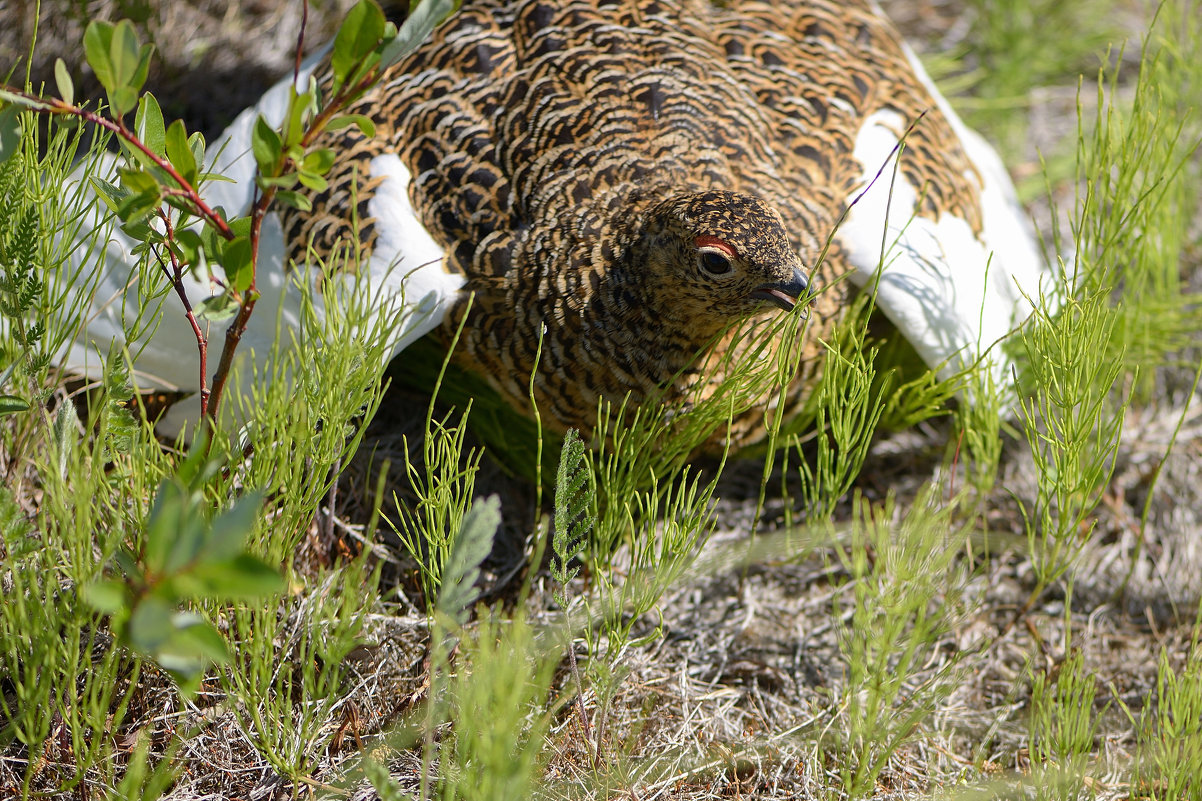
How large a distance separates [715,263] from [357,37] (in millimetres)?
771

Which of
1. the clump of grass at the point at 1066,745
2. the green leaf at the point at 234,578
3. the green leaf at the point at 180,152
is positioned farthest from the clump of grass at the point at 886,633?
the green leaf at the point at 180,152

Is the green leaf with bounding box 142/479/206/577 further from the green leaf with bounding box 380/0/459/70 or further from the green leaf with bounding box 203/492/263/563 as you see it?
the green leaf with bounding box 380/0/459/70

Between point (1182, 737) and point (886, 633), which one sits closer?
point (886, 633)

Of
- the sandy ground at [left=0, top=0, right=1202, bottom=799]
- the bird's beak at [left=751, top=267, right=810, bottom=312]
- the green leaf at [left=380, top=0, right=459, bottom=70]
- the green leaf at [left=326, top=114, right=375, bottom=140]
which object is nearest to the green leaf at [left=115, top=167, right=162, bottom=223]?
the green leaf at [left=326, top=114, right=375, bottom=140]

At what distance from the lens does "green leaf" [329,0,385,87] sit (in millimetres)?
1488

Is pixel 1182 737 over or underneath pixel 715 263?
underneath

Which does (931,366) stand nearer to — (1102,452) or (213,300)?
(1102,452)

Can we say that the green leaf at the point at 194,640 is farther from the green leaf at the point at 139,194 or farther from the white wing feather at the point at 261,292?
the white wing feather at the point at 261,292

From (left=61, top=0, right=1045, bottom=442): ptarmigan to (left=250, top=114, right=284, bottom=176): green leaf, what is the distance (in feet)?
1.44

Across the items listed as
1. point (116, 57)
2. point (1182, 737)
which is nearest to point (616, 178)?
point (116, 57)

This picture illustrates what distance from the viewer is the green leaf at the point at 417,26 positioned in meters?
1.56

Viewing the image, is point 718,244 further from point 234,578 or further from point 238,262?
point 234,578

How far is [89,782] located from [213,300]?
0.88 metres

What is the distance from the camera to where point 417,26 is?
1.60 meters
